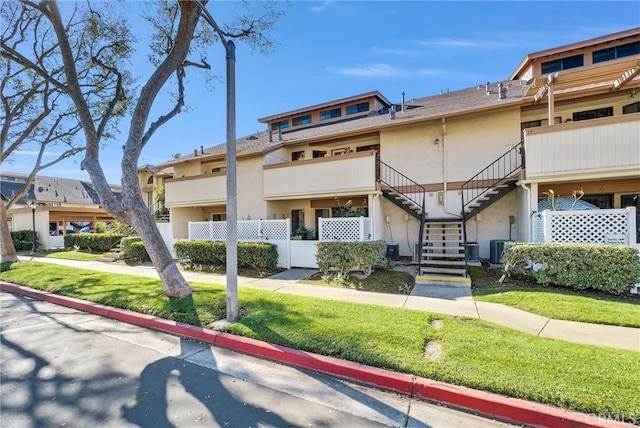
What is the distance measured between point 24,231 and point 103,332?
25096 millimetres

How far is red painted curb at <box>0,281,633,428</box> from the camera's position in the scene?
9.62ft

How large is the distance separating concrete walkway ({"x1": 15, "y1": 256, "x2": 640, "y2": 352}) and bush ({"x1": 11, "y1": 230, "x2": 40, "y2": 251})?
814 inches

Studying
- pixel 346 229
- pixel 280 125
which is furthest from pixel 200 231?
pixel 280 125

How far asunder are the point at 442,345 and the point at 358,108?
19822mm

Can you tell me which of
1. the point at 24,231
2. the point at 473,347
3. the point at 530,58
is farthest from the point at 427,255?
the point at 24,231

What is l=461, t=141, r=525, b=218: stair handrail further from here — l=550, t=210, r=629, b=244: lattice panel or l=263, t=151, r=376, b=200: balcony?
l=263, t=151, r=376, b=200: balcony

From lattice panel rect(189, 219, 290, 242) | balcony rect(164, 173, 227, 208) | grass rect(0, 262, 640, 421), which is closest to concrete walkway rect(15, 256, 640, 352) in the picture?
grass rect(0, 262, 640, 421)

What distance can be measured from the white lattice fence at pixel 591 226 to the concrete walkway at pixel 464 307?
291cm

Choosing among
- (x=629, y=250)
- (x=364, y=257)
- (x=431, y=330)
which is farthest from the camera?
(x=364, y=257)

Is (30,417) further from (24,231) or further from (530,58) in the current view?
(24,231)

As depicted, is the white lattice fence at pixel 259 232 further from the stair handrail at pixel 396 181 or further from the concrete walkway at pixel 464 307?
the stair handrail at pixel 396 181

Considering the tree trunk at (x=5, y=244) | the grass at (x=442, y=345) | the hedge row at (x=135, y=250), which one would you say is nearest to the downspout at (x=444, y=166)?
the grass at (x=442, y=345)

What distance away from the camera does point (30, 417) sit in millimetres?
3137

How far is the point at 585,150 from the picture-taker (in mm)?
8695
